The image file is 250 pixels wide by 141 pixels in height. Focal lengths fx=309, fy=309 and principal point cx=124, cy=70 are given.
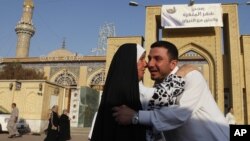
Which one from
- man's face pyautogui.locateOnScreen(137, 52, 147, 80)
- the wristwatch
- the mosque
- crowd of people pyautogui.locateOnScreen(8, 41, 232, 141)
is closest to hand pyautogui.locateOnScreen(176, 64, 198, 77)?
crowd of people pyautogui.locateOnScreen(8, 41, 232, 141)

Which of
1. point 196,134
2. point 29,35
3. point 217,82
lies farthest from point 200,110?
point 29,35

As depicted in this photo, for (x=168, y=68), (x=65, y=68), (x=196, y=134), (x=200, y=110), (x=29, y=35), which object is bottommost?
(x=196, y=134)

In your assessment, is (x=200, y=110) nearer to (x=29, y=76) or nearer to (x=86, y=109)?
(x=86, y=109)

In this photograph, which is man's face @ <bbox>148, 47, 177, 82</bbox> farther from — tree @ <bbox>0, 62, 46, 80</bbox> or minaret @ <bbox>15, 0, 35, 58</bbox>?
minaret @ <bbox>15, 0, 35, 58</bbox>

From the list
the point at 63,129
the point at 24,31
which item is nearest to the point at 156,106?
the point at 63,129

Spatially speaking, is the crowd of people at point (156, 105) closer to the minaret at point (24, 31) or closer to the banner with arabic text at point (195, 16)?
the banner with arabic text at point (195, 16)

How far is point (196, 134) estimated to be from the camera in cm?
199

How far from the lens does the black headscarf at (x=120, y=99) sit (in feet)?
6.13

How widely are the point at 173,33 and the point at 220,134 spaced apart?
16.9 m

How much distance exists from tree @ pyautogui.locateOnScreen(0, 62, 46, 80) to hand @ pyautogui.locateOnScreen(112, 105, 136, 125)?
93.2ft

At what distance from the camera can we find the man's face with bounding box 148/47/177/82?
6.89ft

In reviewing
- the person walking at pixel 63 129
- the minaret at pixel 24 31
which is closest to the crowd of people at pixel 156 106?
the person walking at pixel 63 129

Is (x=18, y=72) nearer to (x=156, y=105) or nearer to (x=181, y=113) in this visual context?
(x=156, y=105)

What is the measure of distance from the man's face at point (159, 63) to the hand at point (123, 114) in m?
0.38
